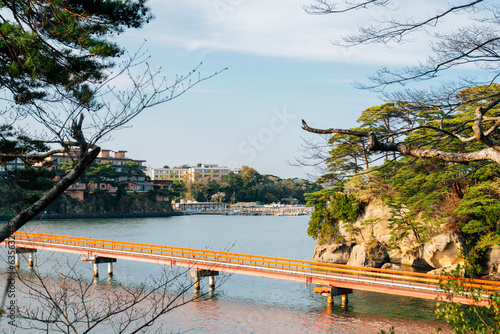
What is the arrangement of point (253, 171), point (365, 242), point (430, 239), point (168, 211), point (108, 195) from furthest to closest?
1. point (253, 171)
2. point (168, 211)
3. point (108, 195)
4. point (365, 242)
5. point (430, 239)

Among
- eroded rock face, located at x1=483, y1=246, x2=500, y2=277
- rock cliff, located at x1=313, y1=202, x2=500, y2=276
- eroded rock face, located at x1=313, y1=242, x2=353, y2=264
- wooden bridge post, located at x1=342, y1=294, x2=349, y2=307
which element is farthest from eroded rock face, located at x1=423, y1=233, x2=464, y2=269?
wooden bridge post, located at x1=342, y1=294, x2=349, y2=307

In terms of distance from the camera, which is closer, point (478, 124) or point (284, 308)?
point (478, 124)

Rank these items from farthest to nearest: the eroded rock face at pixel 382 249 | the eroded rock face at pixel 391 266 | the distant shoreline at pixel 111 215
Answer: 1. the distant shoreline at pixel 111 215
2. the eroded rock face at pixel 391 266
3. the eroded rock face at pixel 382 249

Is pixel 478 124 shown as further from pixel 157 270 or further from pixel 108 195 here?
pixel 108 195

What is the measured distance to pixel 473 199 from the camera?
22.4m

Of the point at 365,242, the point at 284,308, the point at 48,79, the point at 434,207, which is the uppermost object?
the point at 48,79

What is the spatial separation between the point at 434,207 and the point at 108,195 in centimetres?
7034

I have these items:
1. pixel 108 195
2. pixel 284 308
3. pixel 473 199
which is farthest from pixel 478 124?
pixel 108 195

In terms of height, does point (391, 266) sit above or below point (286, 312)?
above

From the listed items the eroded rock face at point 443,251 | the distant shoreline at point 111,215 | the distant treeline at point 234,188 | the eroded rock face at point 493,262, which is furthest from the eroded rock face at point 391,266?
the distant treeline at point 234,188

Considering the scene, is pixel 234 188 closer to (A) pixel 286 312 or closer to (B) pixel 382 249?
(B) pixel 382 249

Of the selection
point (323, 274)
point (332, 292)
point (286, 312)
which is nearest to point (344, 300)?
point (332, 292)

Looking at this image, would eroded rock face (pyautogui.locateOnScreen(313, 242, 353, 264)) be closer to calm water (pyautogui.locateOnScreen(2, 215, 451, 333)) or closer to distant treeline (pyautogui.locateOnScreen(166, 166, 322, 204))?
calm water (pyautogui.locateOnScreen(2, 215, 451, 333))

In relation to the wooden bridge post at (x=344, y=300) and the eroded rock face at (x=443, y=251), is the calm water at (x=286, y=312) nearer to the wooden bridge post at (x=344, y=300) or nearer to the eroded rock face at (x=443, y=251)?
the wooden bridge post at (x=344, y=300)
